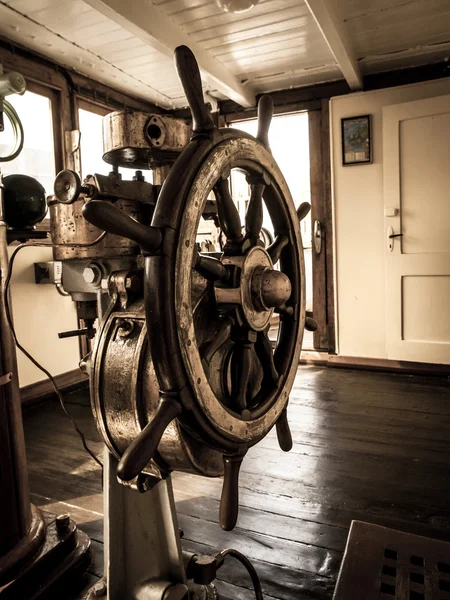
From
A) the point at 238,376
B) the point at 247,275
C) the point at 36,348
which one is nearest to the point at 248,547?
the point at 238,376

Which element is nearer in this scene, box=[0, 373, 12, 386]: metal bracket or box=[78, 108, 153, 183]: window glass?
box=[0, 373, 12, 386]: metal bracket

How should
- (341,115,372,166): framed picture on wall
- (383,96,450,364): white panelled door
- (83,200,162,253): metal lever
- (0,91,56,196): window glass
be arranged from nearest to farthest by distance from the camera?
(83,200,162,253): metal lever
(0,91,56,196): window glass
(383,96,450,364): white panelled door
(341,115,372,166): framed picture on wall

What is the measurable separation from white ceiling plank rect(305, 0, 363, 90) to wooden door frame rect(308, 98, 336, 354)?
415mm

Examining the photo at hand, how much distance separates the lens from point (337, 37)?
2838mm

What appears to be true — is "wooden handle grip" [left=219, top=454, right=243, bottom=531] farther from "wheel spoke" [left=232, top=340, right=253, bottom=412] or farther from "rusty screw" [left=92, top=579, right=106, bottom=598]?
"rusty screw" [left=92, top=579, right=106, bottom=598]

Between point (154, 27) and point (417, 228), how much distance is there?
229 centimetres

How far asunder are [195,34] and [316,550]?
2917 mm

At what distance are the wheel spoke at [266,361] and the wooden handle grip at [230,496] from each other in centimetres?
18

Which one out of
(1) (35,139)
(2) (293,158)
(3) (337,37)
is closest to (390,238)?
(3) (337,37)

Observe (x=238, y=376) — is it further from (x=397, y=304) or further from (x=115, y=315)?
(x=397, y=304)

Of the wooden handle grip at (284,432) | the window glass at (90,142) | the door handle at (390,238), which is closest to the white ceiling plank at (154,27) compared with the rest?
the window glass at (90,142)

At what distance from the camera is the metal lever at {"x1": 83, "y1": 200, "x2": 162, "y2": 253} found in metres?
0.57

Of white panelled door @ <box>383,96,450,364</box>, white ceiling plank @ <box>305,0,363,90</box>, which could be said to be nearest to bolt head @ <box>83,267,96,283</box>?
white ceiling plank @ <box>305,0,363,90</box>

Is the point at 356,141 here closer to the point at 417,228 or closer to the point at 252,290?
the point at 417,228
